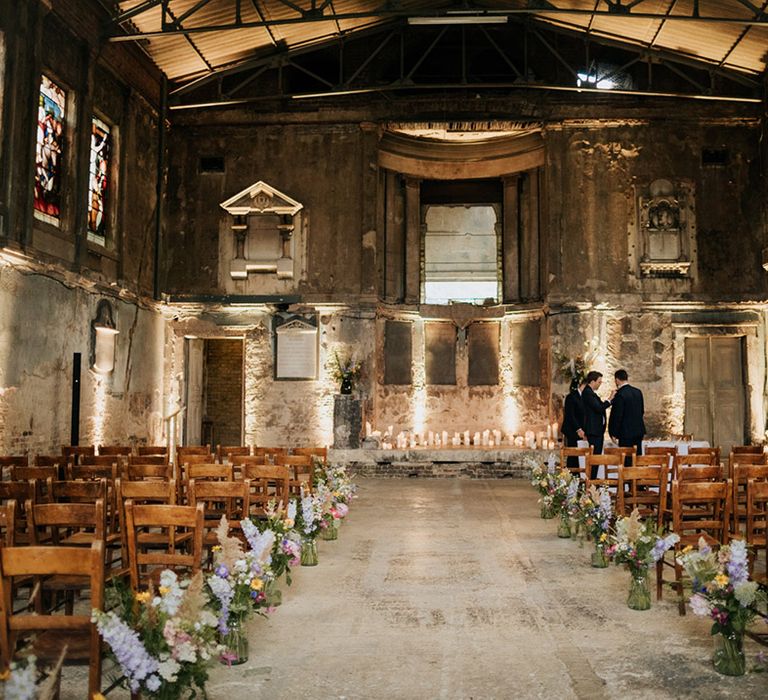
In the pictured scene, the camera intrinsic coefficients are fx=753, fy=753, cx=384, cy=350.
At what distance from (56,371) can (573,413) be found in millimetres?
7820

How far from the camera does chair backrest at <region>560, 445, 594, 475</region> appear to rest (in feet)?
27.2

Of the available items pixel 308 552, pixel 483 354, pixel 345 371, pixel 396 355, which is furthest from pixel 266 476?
pixel 483 354

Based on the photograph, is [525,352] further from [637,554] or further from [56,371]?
[637,554]

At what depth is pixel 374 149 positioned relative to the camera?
16.5 meters

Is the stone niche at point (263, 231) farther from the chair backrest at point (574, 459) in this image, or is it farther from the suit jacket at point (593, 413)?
the chair backrest at point (574, 459)

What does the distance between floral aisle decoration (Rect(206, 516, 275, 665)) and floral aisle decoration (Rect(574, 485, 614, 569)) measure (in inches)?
116

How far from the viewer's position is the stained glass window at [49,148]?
1130 cm

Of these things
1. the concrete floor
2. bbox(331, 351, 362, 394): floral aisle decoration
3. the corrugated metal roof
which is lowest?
the concrete floor

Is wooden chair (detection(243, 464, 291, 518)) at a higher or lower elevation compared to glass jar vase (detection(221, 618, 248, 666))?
higher

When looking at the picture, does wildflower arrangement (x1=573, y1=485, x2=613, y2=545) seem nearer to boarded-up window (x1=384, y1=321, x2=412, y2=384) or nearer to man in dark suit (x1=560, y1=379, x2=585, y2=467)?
man in dark suit (x1=560, y1=379, x2=585, y2=467)

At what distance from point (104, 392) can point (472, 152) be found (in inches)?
399

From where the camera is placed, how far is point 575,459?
9.96 meters

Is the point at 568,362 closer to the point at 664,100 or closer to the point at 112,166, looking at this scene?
the point at 664,100

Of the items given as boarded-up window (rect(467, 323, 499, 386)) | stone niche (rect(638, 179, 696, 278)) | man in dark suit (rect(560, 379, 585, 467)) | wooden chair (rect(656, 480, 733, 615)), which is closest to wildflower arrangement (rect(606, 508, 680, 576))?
wooden chair (rect(656, 480, 733, 615))
